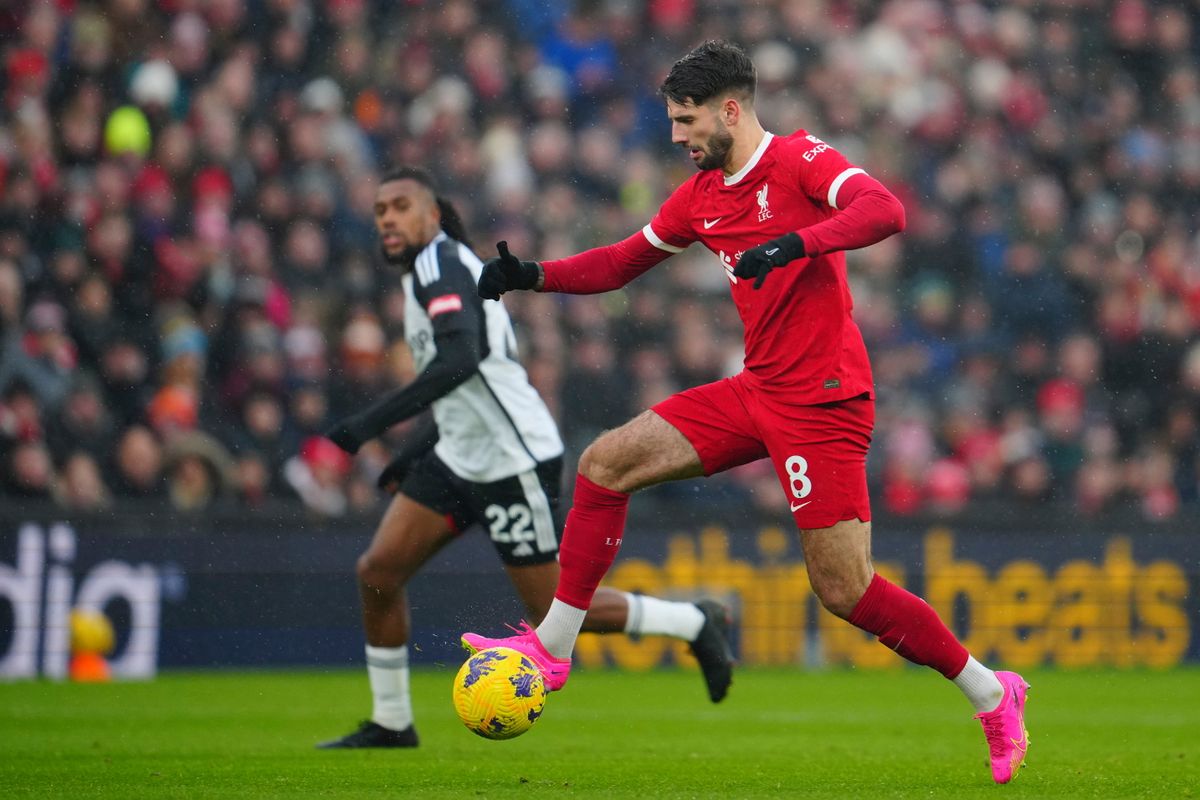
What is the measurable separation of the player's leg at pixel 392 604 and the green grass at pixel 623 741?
30cm

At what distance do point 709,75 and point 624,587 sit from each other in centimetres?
686

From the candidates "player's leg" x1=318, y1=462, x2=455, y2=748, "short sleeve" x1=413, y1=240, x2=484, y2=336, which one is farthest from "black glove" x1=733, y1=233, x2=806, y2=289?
"player's leg" x1=318, y1=462, x2=455, y2=748

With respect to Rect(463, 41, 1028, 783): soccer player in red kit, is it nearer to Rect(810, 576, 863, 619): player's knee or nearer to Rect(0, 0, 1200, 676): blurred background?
Rect(810, 576, 863, 619): player's knee

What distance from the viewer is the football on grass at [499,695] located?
6070 millimetres

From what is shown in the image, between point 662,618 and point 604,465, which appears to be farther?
point 662,618

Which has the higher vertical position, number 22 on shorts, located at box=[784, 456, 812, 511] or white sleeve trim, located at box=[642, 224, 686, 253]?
white sleeve trim, located at box=[642, 224, 686, 253]

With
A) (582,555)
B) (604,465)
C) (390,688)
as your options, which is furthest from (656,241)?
(390,688)

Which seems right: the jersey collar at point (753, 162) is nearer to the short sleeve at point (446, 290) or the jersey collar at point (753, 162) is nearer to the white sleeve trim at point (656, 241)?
the white sleeve trim at point (656, 241)

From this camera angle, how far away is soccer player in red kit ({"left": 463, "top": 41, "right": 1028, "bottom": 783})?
607cm

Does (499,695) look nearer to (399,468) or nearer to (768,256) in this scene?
(768,256)

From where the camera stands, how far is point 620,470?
6.21 m

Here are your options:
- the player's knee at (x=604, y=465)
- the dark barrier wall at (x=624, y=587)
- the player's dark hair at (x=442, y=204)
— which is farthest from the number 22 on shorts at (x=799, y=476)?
the dark barrier wall at (x=624, y=587)

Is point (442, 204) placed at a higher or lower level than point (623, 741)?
higher

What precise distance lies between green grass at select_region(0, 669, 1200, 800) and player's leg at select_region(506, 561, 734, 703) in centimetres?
37
